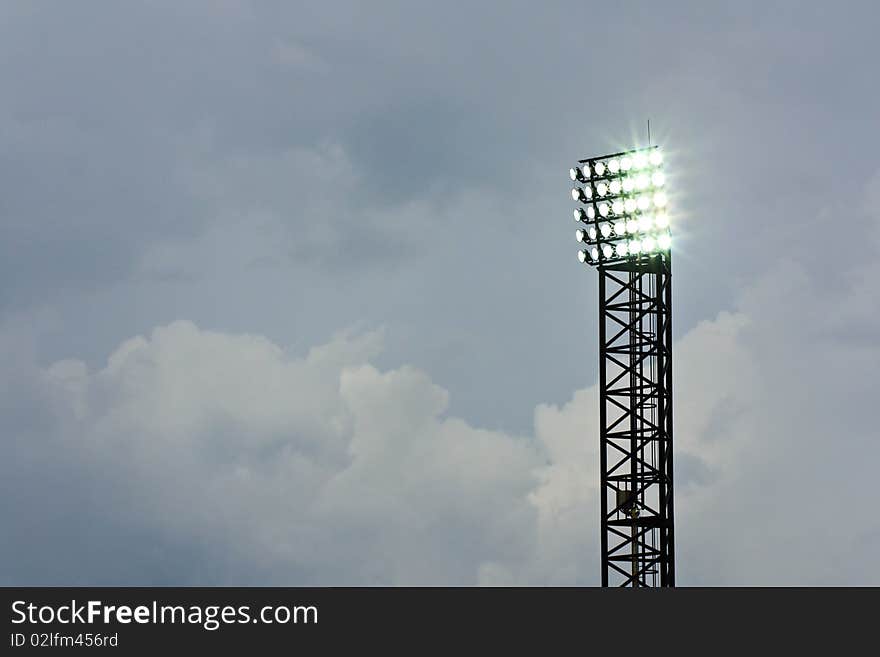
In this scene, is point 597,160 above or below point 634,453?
above

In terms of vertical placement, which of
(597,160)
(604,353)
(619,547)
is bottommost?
(619,547)

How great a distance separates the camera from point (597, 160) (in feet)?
200
